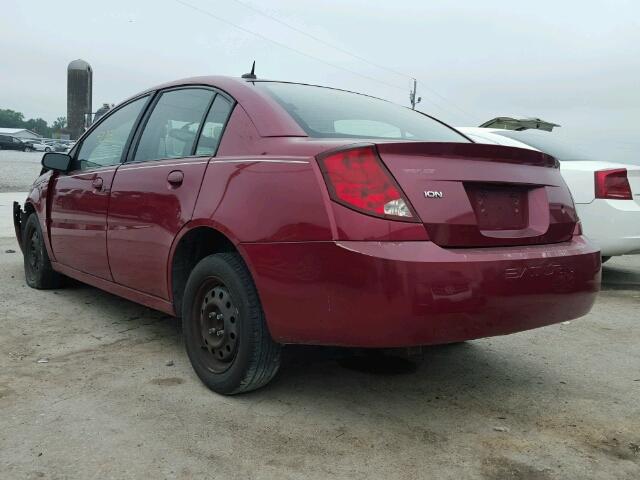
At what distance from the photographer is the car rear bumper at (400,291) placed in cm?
228

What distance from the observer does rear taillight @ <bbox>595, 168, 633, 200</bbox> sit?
5227 millimetres

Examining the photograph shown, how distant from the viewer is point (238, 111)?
2.98 meters

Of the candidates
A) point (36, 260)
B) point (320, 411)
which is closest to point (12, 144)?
point (36, 260)

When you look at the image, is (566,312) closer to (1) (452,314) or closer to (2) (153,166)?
(1) (452,314)

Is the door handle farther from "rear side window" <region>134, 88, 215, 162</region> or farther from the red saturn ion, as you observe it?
"rear side window" <region>134, 88, 215, 162</region>

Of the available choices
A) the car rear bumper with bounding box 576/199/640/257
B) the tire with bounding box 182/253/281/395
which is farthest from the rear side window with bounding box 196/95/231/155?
the car rear bumper with bounding box 576/199/640/257

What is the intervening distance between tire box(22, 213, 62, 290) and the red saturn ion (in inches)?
61.8

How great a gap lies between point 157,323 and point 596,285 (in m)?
2.76

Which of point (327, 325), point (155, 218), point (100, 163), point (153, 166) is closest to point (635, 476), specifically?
point (327, 325)

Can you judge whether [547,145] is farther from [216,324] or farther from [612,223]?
[216,324]

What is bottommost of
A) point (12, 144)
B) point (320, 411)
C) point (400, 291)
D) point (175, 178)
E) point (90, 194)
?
point (320, 411)

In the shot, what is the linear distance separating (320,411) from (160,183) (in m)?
1.46

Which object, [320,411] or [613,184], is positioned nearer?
[320,411]

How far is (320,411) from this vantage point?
2.77 meters
